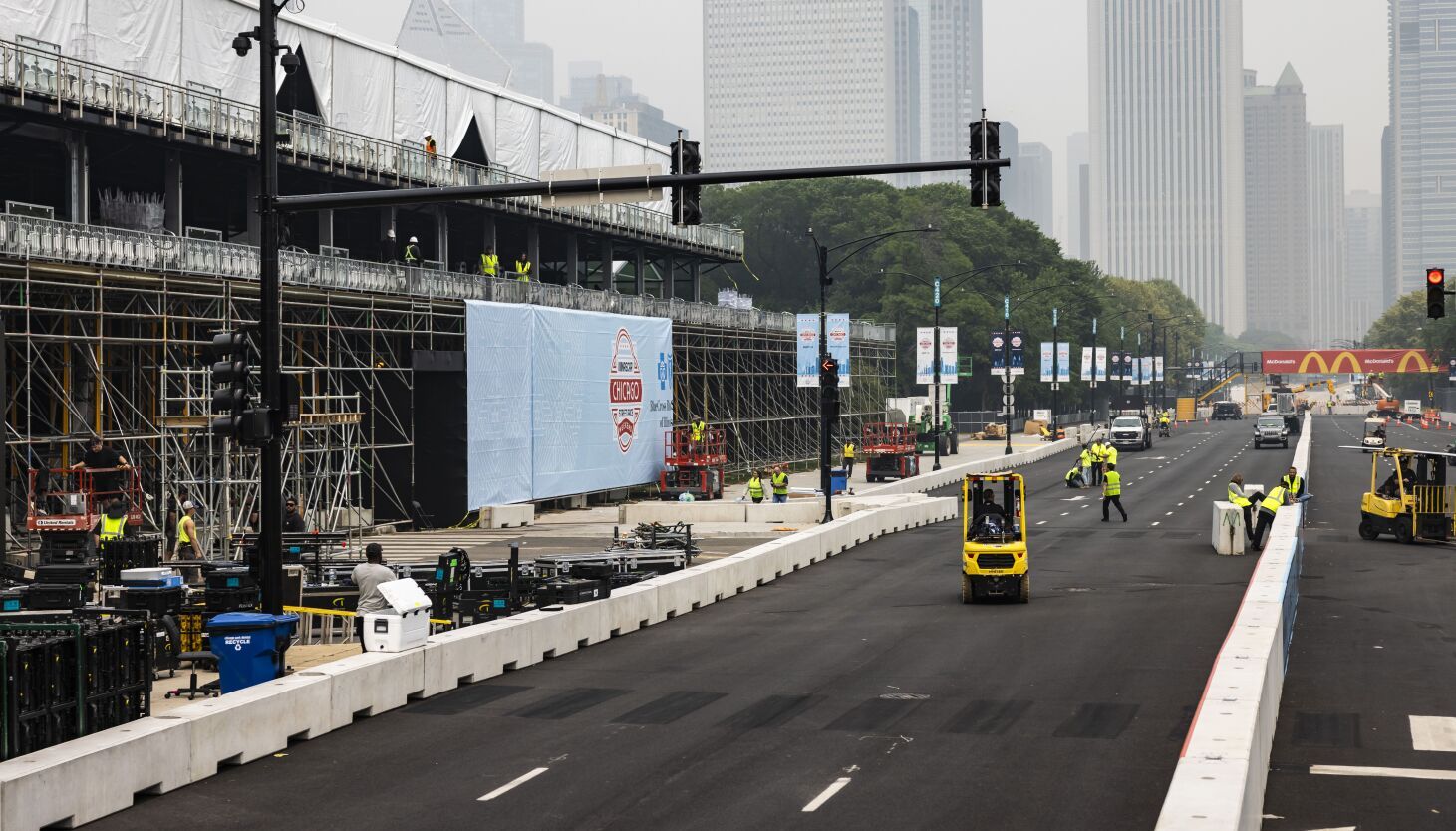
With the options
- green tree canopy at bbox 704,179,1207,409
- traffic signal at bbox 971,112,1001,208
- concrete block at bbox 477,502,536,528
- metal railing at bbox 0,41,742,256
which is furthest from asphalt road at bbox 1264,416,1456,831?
green tree canopy at bbox 704,179,1207,409

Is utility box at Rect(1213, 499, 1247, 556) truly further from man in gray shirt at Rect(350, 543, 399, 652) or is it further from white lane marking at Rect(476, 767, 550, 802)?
white lane marking at Rect(476, 767, 550, 802)

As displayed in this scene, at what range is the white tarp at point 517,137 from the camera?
65.1 meters

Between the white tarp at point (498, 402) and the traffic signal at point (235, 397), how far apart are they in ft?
90.8

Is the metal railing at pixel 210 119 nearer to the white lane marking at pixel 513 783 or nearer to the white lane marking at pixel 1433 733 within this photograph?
the white lane marking at pixel 513 783

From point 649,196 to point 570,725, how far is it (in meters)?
7.65

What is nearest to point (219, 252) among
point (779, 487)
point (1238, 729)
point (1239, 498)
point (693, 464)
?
point (779, 487)

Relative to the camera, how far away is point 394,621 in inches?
683

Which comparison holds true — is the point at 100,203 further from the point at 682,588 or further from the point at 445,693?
the point at 445,693

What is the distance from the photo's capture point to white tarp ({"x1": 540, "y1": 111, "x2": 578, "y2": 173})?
6938cm

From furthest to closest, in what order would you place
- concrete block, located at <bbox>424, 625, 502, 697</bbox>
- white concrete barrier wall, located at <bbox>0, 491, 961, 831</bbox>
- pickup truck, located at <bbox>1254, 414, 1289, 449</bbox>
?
1. pickup truck, located at <bbox>1254, 414, 1289, 449</bbox>
2. concrete block, located at <bbox>424, 625, 502, 697</bbox>
3. white concrete barrier wall, located at <bbox>0, 491, 961, 831</bbox>

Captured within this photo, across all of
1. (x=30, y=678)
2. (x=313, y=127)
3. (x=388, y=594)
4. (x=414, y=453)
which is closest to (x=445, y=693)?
(x=388, y=594)

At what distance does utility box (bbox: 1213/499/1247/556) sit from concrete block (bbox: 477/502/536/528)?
20.5m

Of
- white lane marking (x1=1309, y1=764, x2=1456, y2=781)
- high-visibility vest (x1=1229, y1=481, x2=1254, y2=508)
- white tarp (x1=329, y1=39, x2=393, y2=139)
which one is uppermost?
white tarp (x1=329, y1=39, x2=393, y2=139)

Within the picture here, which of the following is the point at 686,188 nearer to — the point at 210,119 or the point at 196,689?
the point at 196,689
